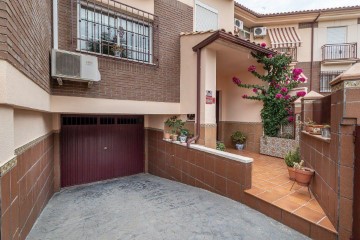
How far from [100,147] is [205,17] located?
22.9ft

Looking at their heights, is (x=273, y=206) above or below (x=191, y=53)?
below

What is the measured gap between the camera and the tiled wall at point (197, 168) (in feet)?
15.7

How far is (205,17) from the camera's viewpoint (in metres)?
8.23

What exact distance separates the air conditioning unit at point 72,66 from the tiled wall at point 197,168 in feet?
11.5

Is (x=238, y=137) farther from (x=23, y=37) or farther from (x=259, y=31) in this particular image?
(x=23, y=37)

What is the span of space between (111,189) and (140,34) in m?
5.35

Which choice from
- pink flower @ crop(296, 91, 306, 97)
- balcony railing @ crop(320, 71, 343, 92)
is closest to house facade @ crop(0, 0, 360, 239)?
pink flower @ crop(296, 91, 306, 97)

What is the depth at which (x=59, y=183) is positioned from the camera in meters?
6.36

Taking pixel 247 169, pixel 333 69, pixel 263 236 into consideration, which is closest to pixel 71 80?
pixel 247 169

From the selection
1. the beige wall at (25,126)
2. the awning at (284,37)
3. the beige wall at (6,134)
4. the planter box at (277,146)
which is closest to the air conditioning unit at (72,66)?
the beige wall at (25,126)

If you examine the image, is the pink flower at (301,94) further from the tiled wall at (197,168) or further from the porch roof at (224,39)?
the tiled wall at (197,168)

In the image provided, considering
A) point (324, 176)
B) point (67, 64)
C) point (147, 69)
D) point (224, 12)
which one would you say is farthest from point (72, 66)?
point (224, 12)

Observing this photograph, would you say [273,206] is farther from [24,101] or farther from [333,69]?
[333,69]

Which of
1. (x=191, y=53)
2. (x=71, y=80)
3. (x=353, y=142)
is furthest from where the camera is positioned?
(x=191, y=53)
